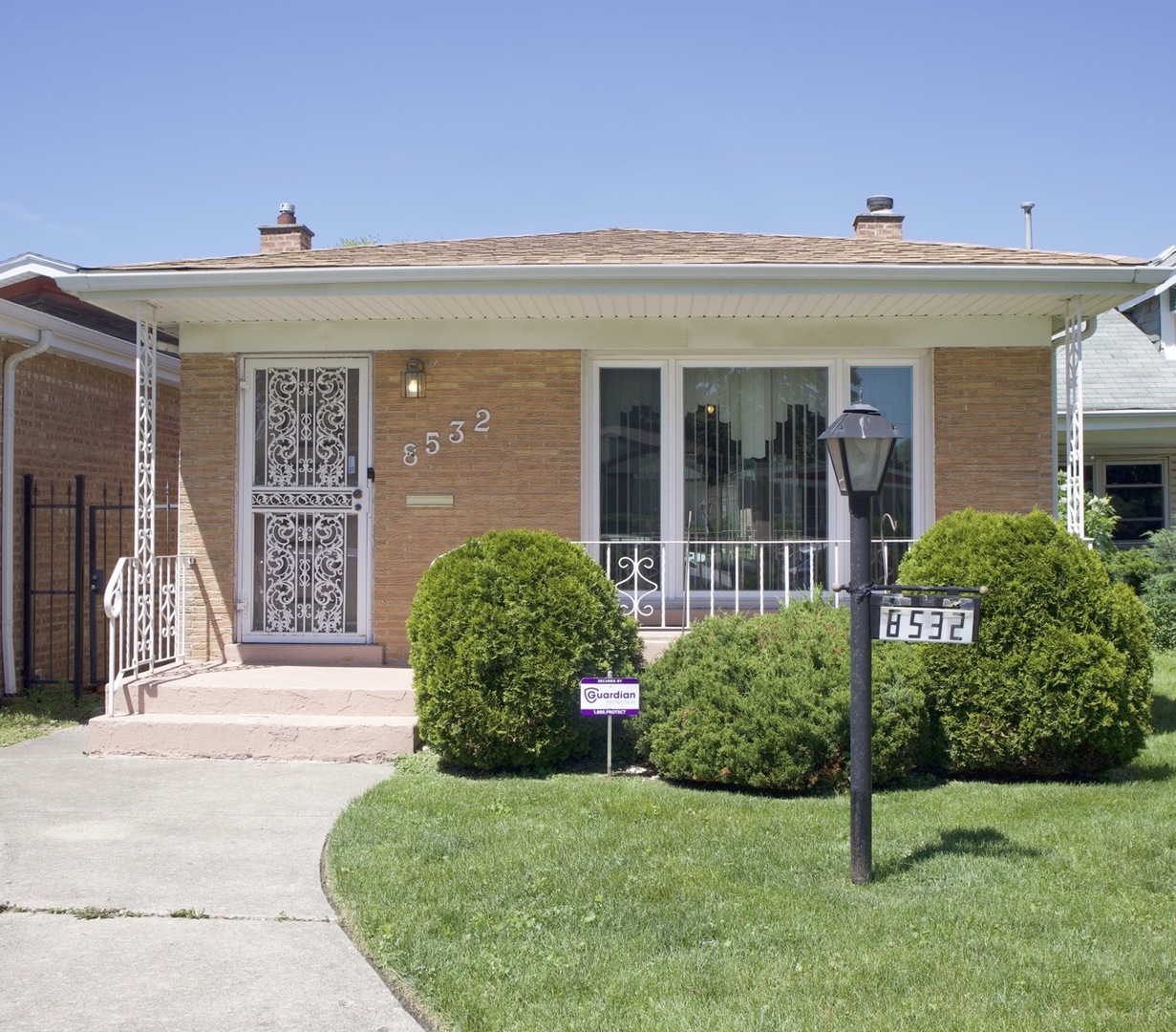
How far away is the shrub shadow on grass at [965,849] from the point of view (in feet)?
15.8

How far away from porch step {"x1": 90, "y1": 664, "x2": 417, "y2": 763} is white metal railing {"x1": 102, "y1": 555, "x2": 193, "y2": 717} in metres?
0.22

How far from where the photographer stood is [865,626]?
15.3 ft

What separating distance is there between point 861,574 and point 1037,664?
2290mm

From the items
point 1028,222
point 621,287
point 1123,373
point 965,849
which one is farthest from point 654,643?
point 1028,222

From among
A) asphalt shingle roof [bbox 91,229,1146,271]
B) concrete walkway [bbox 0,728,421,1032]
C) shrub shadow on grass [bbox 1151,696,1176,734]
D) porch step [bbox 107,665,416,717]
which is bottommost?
concrete walkway [bbox 0,728,421,1032]

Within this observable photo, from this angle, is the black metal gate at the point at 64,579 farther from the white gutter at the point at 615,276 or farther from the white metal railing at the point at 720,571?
the white metal railing at the point at 720,571

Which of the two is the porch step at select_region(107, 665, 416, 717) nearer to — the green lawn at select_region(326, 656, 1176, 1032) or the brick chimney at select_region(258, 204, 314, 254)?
the green lawn at select_region(326, 656, 1176, 1032)

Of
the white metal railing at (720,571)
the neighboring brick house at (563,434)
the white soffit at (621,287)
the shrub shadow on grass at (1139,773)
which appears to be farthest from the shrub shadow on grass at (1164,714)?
the white soffit at (621,287)

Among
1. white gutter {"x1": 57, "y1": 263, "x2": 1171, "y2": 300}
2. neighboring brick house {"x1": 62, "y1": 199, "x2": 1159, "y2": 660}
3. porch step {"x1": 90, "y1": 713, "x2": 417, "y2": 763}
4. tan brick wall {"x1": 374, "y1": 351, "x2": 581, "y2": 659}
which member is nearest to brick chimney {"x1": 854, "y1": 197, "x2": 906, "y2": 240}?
neighboring brick house {"x1": 62, "y1": 199, "x2": 1159, "y2": 660}

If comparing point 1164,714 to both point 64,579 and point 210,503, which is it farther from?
point 64,579

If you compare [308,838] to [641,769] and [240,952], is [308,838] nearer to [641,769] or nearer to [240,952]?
[240,952]

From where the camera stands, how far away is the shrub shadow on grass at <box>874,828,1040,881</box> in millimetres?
4801

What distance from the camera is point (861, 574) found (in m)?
4.68

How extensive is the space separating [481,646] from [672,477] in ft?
9.04
